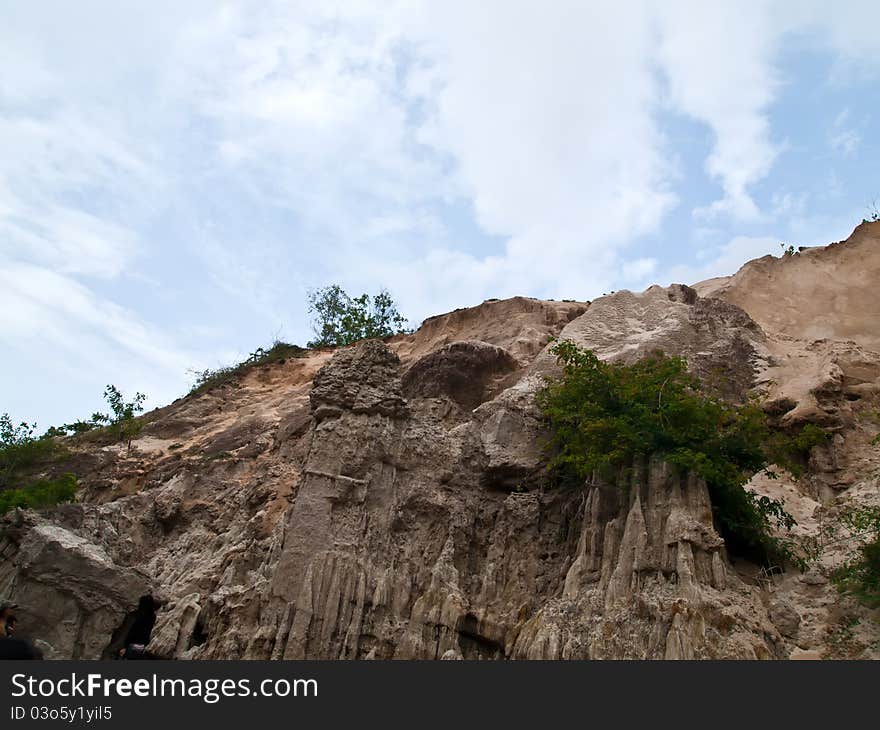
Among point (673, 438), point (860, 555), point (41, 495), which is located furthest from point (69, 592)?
point (860, 555)

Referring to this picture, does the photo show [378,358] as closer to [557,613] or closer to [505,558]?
[505,558]

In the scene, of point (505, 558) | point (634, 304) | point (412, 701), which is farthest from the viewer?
point (634, 304)

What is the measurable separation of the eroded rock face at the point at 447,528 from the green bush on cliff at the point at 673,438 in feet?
1.35

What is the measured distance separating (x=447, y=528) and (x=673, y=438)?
173 inches

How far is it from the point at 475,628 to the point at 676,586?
3.60m

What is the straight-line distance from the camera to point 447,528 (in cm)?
1593

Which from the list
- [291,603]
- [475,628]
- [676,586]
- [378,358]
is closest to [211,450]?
[378,358]

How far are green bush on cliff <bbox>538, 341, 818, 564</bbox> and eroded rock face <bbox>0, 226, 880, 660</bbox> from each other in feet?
1.35

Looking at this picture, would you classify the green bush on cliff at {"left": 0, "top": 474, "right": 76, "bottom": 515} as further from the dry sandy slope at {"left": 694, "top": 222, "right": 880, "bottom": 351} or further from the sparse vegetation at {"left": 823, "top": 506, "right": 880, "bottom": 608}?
the dry sandy slope at {"left": 694, "top": 222, "right": 880, "bottom": 351}

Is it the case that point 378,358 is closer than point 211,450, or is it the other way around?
point 378,358

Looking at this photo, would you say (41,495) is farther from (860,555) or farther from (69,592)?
(860,555)

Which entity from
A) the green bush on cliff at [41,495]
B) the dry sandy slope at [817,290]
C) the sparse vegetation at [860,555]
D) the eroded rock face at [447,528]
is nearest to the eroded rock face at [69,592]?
the eroded rock face at [447,528]

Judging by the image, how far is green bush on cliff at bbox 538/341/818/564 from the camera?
45.8ft

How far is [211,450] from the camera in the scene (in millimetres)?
22000
